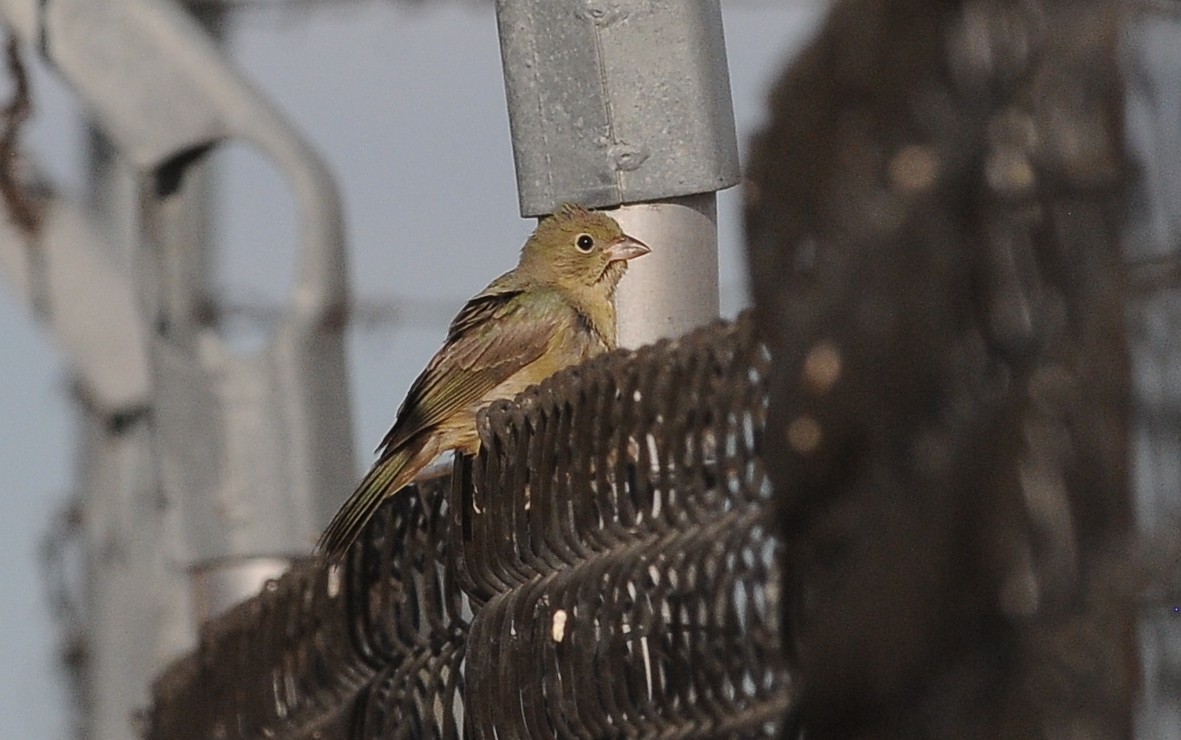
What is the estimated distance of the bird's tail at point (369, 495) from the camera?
5203mm

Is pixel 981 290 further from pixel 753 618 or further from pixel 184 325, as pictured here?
pixel 184 325

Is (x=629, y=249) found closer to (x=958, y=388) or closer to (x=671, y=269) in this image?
(x=671, y=269)

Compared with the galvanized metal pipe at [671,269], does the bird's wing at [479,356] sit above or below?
below

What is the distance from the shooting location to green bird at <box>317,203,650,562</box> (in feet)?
22.1

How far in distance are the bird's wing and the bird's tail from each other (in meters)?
0.13

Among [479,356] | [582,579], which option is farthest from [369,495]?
[582,579]

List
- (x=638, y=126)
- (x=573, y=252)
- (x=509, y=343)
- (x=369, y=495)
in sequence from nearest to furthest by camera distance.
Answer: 1. (x=638, y=126)
2. (x=369, y=495)
3. (x=509, y=343)
4. (x=573, y=252)

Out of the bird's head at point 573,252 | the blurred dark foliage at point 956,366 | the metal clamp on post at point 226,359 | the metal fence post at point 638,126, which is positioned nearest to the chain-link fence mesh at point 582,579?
the blurred dark foliage at point 956,366

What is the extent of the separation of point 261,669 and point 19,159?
402 centimetres

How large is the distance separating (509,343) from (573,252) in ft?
1.36

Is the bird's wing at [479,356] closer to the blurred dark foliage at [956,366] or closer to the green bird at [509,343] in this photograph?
the green bird at [509,343]

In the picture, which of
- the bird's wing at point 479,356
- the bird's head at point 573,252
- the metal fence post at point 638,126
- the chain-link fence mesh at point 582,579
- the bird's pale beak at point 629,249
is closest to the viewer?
the chain-link fence mesh at point 582,579

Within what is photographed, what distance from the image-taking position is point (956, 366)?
2.02 meters

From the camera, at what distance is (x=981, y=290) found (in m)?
2.01
